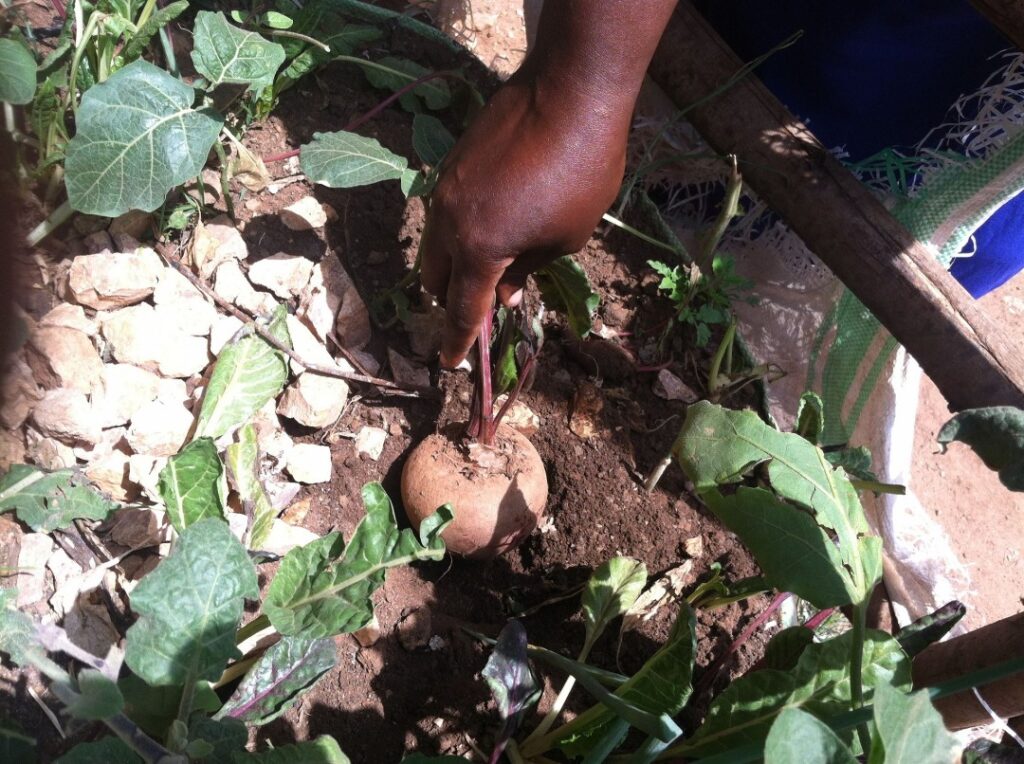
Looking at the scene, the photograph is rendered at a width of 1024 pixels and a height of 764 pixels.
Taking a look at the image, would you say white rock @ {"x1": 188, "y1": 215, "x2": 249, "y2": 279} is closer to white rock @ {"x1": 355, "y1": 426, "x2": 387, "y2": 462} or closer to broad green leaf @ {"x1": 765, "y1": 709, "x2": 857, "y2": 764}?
white rock @ {"x1": 355, "y1": 426, "x2": 387, "y2": 462}

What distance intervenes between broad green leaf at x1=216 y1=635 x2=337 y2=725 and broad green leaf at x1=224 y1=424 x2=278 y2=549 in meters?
0.18

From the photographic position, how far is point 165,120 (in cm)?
118

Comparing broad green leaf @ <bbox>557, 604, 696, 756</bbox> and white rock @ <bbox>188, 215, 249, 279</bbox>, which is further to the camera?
white rock @ <bbox>188, 215, 249, 279</bbox>

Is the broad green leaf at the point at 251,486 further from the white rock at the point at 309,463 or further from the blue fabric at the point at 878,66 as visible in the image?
the blue fabric at the point at 878,66

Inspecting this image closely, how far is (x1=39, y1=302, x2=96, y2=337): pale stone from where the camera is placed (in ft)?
3.96

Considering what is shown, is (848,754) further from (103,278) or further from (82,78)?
(82,78)

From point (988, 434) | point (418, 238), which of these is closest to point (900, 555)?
point (988, 434)

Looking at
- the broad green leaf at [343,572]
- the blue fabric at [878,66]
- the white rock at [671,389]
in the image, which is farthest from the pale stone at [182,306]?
the blue fabric at [878,66]

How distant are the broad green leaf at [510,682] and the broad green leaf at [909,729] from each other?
52cm

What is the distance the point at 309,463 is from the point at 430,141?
538mm

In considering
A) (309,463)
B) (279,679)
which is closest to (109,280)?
(309,463)

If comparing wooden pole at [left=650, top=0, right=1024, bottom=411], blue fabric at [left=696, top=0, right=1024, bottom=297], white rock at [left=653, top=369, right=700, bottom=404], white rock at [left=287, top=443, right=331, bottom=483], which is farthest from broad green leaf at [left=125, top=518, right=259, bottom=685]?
blue fabric at [left=696, top=0, right=1024, bottom=297]

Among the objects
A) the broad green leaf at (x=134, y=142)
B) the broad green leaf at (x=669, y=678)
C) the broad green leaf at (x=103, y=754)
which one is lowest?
the broad green leaf at (x=103, y=754)

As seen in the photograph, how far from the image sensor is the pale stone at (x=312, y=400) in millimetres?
1312
